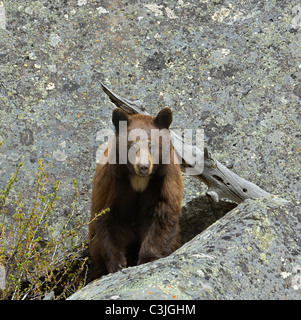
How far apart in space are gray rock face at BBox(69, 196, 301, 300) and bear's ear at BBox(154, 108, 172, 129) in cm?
143

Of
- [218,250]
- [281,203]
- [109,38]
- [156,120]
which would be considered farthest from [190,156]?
[109,38]

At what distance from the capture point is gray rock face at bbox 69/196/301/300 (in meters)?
3.31

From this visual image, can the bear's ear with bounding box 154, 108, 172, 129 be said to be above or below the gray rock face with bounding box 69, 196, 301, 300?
above

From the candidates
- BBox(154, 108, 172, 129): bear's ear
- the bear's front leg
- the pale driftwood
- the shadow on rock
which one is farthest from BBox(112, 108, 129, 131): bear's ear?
the shadow on rock

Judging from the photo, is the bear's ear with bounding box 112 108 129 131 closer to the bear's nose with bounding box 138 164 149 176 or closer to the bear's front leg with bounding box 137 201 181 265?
the bear's nose with bounding box 138 164 149 176

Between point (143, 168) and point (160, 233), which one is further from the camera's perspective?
point (160, 233)

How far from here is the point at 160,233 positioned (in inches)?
220

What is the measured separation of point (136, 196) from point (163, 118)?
0.79 meters

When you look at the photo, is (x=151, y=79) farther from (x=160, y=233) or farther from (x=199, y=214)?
(x=160, y=233)

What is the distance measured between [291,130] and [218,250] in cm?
301

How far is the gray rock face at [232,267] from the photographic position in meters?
3.31

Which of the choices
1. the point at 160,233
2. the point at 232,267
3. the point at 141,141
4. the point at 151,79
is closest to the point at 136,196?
the point at 160,233

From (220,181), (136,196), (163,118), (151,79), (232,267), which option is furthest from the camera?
(151,79)
